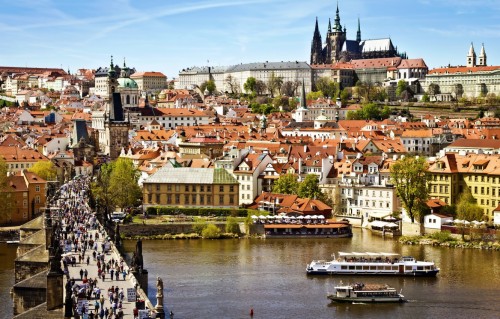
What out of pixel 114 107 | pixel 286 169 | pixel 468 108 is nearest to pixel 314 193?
pixel 286 169

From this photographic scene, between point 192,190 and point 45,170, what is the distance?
42.3 ft

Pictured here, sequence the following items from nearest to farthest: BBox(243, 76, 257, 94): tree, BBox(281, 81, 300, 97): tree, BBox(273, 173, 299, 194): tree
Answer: BBox(273, 173, 299, 194): tree → BBox(243, 76, 257, 94): tree → BBox(281, 81, 300, 97): tree

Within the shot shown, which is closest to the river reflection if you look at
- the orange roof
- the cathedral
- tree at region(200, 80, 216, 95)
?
the orange roof

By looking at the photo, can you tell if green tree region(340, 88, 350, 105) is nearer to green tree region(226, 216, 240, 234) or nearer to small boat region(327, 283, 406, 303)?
green tree region(226, 216, 240, 234)

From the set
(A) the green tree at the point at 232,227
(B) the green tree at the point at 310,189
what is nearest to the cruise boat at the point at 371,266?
(A) the green tree at the point at 232,227

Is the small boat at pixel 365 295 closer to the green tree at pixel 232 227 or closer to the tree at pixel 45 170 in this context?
the green tree at pixel 232 227

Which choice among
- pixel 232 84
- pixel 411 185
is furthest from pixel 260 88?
pixel 411 185

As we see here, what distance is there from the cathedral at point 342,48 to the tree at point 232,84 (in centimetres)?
1824

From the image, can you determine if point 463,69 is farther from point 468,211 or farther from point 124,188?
point 468,211

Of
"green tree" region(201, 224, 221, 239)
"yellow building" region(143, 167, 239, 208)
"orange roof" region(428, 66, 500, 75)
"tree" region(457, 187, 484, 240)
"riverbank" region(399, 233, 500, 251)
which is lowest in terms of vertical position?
"riverbank" region(399, 233, 500, 251)

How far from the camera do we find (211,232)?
52.9 meters

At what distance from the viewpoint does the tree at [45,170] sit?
65.2 meters

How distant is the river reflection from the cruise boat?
0.61 meters

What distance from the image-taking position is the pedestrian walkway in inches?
941
